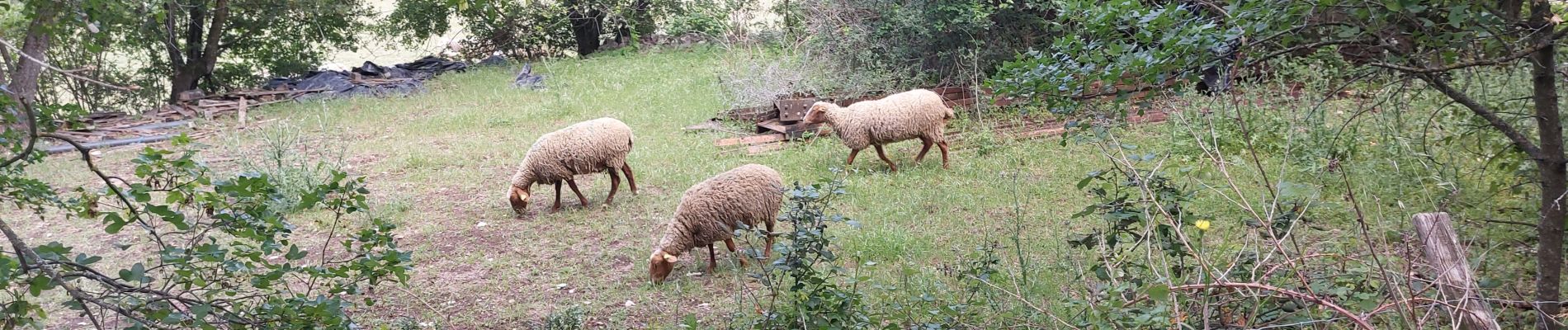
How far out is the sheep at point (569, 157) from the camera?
26.3 ft

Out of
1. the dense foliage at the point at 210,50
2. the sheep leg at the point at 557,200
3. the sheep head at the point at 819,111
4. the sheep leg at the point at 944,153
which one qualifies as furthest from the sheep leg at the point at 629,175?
the dense foliage at the point at 210,50

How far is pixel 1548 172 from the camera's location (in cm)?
383

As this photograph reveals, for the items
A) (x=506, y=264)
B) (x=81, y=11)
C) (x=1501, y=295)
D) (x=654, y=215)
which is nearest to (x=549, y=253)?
(x=506, y=264)

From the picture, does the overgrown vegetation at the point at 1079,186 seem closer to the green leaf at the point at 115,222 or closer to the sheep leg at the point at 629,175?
the green leaf at the point at 115,222

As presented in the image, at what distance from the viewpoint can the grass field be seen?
6035mm

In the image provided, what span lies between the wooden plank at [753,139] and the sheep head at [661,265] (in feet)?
14.3

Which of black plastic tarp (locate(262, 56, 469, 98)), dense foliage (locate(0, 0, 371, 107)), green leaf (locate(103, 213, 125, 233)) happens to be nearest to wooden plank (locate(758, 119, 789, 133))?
green leaf (locate(103, 213, 125, 233))

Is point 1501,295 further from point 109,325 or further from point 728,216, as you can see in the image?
point 109,325

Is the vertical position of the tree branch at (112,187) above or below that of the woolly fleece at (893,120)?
above

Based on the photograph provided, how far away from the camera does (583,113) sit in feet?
43.0

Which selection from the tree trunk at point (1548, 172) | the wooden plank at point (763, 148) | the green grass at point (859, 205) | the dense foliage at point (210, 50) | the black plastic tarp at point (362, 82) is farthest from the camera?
the dense foliage at point (210, 50)

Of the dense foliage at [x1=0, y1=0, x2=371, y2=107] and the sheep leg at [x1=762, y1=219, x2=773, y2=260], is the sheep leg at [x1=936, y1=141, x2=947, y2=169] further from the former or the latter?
the dense foliage at [x1=0, y1=0, x2=371, y2=107]

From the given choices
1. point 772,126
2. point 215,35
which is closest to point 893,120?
point 772,126

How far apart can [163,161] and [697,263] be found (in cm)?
378
